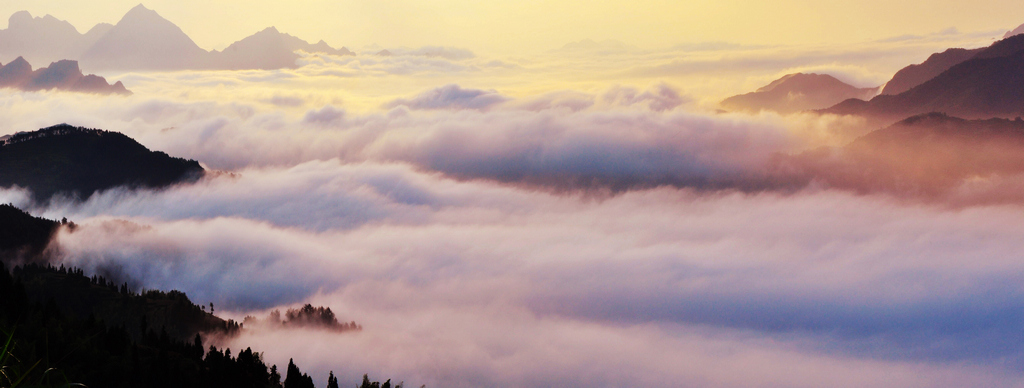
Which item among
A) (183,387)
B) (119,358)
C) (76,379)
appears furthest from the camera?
(183,387)

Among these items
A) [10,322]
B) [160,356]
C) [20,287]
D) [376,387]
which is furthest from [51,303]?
[376,387]

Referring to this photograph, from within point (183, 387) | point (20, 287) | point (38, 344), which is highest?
point (20, 287)

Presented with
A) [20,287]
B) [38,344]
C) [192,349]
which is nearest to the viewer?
[38,344]

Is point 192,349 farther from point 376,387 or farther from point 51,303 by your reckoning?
point 376,387

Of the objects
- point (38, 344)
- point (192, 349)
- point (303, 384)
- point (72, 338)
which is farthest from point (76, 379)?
point (192, 349)

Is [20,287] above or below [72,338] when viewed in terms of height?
above

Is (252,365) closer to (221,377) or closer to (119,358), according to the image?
(221,377)

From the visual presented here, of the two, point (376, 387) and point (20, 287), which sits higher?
point (20, 287)

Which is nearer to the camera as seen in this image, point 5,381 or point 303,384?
point 5,381

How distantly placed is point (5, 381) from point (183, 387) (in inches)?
4259

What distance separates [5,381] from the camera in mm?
27672

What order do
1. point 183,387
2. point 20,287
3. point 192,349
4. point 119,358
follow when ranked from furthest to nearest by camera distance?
1. point 192,349
2. point 20,287
3. point 183,387
4. point 119,358

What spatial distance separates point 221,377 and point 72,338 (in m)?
27.0

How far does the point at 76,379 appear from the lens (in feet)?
296
